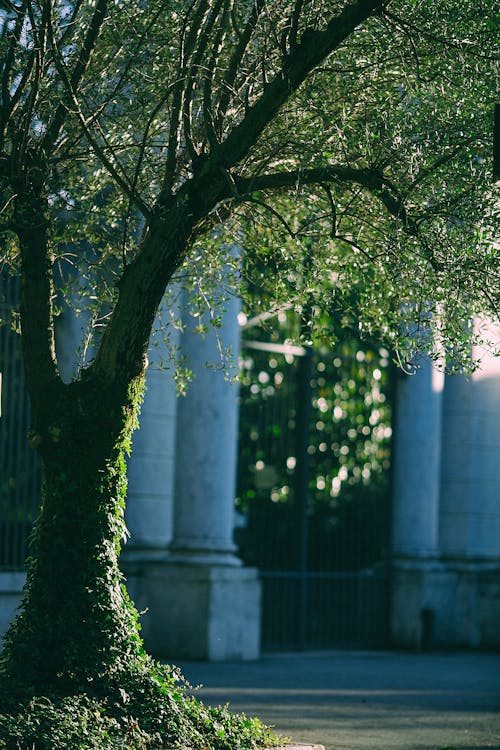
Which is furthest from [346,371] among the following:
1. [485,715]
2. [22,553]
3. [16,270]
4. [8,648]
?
[8,648]

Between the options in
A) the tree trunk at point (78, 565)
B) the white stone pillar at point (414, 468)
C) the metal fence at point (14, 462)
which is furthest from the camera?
the white stone pillar at point (414, 468)

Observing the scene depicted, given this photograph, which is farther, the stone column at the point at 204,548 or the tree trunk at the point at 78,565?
the stone column at the point at 204,548

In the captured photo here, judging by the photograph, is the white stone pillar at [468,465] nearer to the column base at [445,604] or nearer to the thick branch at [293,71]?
the column base at [445,604]

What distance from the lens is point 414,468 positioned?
20.1m

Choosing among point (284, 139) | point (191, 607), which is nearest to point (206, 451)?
point (191, 607)

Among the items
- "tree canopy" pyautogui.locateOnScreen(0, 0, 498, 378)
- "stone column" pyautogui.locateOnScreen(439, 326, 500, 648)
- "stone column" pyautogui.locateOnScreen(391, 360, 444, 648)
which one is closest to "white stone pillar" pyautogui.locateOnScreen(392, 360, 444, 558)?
"stone column" pyautogui.locateOnScreen(391, 360, 444, 648)

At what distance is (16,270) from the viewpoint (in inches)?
421

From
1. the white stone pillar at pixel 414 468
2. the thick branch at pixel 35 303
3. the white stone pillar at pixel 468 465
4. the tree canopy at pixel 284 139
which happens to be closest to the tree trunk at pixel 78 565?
the thick branch at pixel 35 303

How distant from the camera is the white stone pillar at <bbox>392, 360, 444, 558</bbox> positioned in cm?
2005

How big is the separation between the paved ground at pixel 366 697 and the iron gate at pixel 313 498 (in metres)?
0.95

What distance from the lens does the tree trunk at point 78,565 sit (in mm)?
8453

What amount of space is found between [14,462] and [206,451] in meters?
2.79

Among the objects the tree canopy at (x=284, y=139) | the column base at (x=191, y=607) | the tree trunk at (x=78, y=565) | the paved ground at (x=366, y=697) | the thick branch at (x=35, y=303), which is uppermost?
the tree canopy at (x=284, y=139)

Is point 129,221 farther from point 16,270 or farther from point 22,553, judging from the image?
point 22,553
